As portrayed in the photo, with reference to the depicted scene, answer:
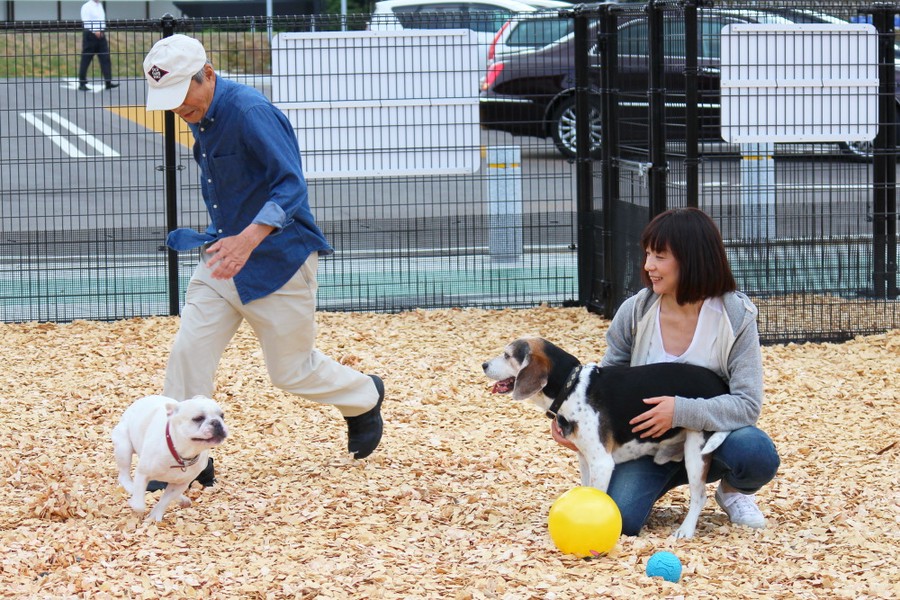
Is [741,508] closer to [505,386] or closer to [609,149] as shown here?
[505,386]

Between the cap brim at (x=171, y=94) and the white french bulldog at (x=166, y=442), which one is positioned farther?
the cap brim at (x=171, y=94)

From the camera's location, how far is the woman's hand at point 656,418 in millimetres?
4559

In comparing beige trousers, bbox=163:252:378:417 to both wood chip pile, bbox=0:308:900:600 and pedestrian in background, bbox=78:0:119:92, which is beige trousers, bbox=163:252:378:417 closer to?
wood chip pile, bbox=0:308:900:600

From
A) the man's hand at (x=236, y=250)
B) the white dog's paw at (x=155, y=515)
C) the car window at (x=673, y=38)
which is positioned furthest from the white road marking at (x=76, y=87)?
the white dog's paw at (x=155, y=515)

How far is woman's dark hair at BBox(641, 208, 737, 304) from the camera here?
4.62 meters

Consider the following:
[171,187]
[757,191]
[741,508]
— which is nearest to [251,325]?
[741,508]

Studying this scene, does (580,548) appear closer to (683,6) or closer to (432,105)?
(683,6)

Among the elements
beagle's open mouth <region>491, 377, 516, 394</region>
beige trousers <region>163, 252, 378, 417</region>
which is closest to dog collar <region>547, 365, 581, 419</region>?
beagle's open mouth <region>491, 377, 516, 394</region>

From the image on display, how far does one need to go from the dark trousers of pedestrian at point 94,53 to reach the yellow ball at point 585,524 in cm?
610

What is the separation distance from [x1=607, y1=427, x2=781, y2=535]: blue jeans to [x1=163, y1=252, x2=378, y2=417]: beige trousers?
144 cm

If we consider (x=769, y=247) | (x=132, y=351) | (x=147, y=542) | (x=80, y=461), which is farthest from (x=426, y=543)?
(x=769, y=247)

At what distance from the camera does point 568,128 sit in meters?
9.43

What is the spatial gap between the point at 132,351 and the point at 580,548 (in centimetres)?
449

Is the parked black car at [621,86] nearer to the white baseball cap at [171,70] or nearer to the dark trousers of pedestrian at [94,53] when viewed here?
the dark trousers of pedestrian at [94,53]
